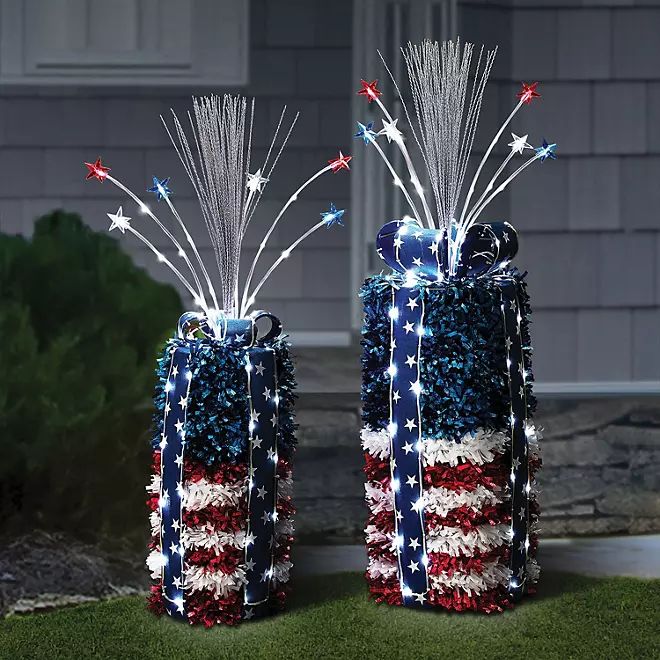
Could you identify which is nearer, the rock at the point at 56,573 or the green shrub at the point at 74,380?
the rock at the point at 56,573

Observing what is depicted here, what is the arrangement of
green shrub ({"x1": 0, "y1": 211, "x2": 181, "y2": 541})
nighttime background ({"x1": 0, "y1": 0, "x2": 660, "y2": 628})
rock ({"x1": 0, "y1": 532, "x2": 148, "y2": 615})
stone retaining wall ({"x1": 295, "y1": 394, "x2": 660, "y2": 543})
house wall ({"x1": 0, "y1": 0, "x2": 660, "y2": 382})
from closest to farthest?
rock ({"x1": 0, "y1": 532, "x2": 148, "y2": 615})
green shrub ({"x1": 0, "y1": 211, "x2": 181, "y2": 541})
nighttime background ({"x1": 0, "y1": 0, "x2": 660, "y2": 628})
stone retaining wall ({"x1": 295, "y1": 394, "x2": 660, "y2": 543})
house wall ({"x1": 0, "y1": 0, "x2": 660, "y2": 382})

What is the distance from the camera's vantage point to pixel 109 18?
5.50 metres

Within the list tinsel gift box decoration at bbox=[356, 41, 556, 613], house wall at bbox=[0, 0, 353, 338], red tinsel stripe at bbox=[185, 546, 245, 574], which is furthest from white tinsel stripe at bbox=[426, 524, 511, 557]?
house wall at bbox=[0, 0, 353, 338]

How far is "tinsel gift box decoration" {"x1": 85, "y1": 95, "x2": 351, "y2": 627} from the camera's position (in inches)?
106

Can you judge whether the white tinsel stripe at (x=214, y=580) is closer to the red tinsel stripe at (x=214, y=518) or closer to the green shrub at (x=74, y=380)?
the red tinsel stripe at (x=214, y=518)

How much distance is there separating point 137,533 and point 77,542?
0.63ft

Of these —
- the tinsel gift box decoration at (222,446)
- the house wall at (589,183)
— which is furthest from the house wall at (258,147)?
the tinsel gift box decoration at (222,446)

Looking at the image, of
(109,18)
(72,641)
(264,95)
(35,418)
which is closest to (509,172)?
(264,95)

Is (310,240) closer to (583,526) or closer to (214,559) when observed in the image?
(583,526)

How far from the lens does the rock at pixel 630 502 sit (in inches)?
153

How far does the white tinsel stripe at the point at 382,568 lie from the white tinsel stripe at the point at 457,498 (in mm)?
223

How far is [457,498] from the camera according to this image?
2.75 metres

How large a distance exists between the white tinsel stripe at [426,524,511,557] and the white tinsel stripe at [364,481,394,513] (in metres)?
0.13

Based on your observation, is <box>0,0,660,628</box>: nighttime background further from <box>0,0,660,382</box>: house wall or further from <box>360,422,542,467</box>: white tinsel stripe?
<box>360,422,542,467</box>: white tinsel stripe
